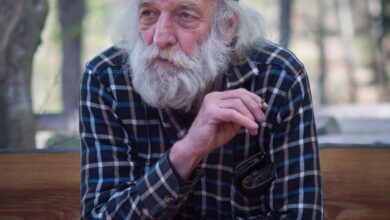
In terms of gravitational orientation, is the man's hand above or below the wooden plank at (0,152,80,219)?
above

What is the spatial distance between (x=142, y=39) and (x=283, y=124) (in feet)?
1.81

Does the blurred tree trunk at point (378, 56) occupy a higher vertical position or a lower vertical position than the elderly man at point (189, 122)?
higher

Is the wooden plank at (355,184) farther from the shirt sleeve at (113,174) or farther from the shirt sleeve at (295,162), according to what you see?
the shirt sleeve at (113,174)

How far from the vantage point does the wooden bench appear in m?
3.13

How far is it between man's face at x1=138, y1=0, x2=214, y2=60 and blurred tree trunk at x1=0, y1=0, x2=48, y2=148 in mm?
1601

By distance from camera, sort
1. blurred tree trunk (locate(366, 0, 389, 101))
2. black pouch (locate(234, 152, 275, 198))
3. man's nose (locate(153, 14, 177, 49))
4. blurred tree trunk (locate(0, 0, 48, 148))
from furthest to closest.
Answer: blurred tree trunk (locate(366, 0, 389, 101)) < blurred tree trunk (locate(0, 0, 48, 148)) < black pouch (locate(234, 152, 275, 198)) < man's nose (locate(153, 14, 177, 49))

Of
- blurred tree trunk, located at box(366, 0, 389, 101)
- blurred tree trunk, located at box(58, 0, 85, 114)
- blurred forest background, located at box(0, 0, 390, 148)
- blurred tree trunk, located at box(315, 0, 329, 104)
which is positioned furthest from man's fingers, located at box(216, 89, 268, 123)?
blurred tree trunk, located at box(315, 0, 329, 104)

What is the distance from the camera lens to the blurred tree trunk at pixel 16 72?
4.00m

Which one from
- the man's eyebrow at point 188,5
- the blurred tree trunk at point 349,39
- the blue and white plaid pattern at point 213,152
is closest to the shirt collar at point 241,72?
the blue and white plaid pattern at point 213,152

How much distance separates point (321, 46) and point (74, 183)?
25.7m

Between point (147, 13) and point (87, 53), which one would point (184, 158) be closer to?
point (147, 13)

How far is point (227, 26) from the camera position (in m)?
2.73

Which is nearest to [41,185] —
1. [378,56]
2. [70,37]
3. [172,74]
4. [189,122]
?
[189,122]

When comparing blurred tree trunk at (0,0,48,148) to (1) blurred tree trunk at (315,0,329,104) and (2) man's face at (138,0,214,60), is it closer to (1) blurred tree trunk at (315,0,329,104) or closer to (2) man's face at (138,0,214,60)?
(2) man's face at (138,0,214,60)
